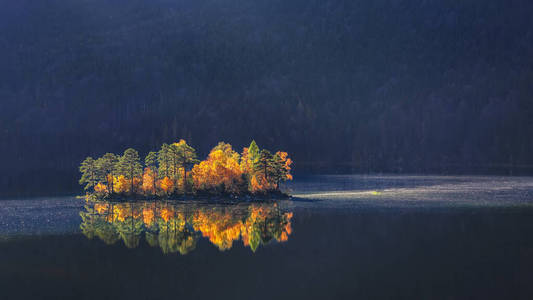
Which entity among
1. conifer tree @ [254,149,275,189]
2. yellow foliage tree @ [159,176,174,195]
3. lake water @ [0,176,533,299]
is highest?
conifer tree @ [254,149,275,189]

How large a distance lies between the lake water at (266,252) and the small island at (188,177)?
51.6 feet

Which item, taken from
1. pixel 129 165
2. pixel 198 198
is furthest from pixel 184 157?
pixel 129 165

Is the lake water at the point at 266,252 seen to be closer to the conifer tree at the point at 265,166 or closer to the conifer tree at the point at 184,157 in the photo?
the conifer tree at the point at 265,166

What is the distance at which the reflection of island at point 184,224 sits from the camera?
7244 centimetres

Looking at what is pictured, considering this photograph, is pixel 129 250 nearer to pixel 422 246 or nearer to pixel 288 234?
pixel 288 234

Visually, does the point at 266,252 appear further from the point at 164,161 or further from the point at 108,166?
the point at 108,166

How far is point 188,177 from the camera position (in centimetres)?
12544

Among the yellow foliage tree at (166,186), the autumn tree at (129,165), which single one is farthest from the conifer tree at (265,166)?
the autumn tree at (129,165)

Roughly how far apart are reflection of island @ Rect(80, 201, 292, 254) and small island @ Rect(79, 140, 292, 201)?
1054 centimetres

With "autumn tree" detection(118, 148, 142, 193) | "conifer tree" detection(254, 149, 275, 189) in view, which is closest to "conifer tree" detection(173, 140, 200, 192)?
"autumn tree" detection(118, 148, 142, 193)

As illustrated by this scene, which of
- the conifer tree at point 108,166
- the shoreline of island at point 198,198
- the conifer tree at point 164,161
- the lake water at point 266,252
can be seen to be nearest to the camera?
the lake water at point 266,252

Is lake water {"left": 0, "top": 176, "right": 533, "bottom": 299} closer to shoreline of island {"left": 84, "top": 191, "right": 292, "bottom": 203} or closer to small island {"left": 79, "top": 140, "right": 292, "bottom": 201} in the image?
shoreline of island {"left": 84, "top": 191, "right": 292, "bottom": 203}

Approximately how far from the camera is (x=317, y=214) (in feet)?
319

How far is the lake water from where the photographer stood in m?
51.9
